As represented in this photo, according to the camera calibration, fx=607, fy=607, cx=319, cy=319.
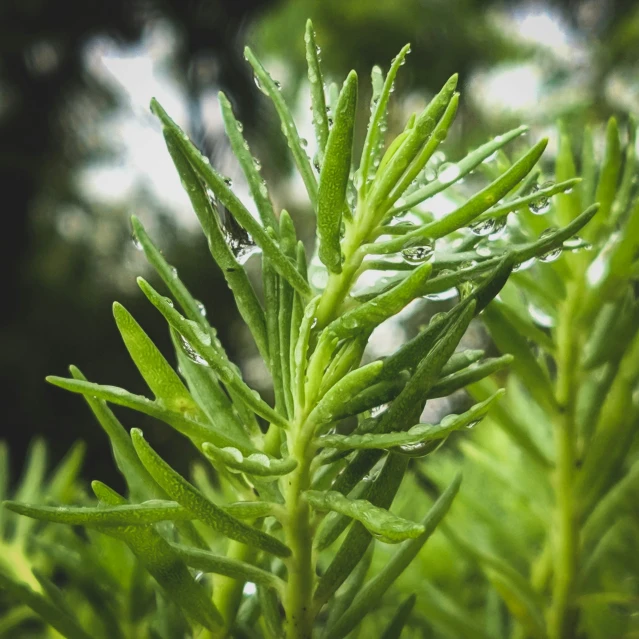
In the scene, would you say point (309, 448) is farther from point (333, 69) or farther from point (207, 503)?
point (333, 69)

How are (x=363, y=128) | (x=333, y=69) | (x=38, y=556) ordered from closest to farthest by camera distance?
(x=38, y=556) → (x=363, y=128) → (x=333, y=69)

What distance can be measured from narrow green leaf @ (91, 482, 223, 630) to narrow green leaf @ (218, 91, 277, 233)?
0.08 m

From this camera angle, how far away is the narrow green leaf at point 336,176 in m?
0.13

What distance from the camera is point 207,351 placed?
5.3 inches

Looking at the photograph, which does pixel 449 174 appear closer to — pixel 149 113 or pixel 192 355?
pixel 192 355

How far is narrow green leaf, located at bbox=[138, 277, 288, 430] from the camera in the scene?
0.13 meters

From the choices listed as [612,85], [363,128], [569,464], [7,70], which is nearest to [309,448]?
[569,464]

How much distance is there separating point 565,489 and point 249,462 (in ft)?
0.47

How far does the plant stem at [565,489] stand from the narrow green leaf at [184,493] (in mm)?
131

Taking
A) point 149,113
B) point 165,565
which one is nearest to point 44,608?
point 165,565

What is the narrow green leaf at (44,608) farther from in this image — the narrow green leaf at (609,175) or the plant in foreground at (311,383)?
the narrow green leaf at (609,175)

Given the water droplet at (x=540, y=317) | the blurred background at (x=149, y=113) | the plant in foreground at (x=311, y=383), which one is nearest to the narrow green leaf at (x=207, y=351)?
the plant in foreground at (x=311, y=383)

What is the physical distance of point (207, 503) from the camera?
125mm

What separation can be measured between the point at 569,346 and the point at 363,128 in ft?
1.80
